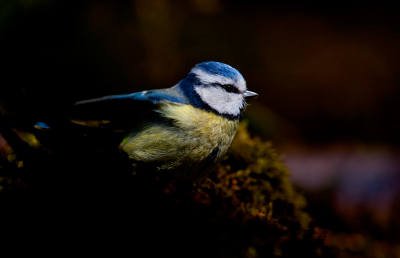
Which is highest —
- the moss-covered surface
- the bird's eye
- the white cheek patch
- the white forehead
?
the white forehead

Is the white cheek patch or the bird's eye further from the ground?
the bird's eye

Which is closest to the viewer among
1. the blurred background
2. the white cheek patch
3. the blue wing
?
the blue wing

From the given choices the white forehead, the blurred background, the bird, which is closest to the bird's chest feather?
the bird

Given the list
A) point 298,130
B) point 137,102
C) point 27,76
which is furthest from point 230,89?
point 298,130

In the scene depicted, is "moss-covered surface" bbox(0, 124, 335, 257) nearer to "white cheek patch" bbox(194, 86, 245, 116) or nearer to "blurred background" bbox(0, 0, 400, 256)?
"white cheek patch" bbox(194, 86, 245, 116)

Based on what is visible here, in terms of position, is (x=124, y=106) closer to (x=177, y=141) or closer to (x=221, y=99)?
(x=177, y=141)

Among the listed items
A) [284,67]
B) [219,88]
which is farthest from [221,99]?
[284,67]

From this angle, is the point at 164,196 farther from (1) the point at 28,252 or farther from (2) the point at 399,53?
(2) the point at 399,53
